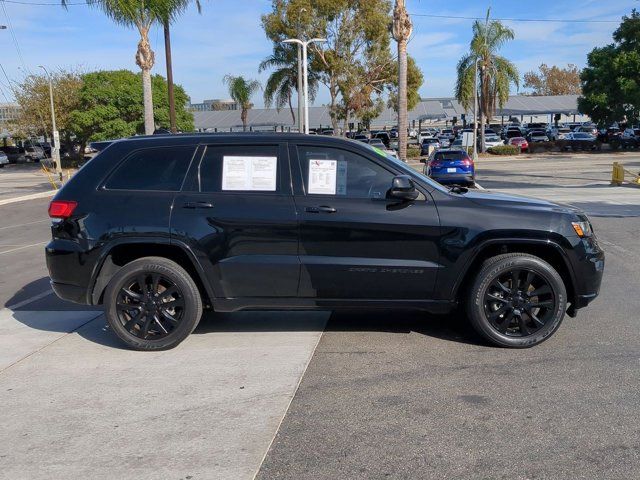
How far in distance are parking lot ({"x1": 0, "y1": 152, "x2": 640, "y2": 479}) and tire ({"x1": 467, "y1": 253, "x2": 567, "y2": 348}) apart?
0.56 feet

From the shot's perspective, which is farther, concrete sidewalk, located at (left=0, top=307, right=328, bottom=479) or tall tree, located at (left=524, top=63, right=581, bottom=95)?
tall tree, located at (left=524, top=63, right=581, bottom=95)

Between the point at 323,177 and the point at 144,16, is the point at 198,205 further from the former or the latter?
the point at 144,16

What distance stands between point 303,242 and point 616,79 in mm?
43646

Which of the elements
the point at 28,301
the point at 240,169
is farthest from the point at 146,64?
the point at 240,169

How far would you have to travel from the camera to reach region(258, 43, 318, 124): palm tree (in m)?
45.1

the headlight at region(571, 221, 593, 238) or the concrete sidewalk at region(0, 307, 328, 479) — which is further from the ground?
the headlight at region(571, 221, 593, 238)

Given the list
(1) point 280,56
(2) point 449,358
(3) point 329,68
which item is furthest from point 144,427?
(1) point 280,56

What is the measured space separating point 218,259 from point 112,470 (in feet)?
7.24

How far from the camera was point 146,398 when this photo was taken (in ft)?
15.1

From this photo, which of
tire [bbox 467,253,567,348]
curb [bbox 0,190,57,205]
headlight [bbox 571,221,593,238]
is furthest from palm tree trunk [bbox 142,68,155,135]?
headlight [bbox 571,221,593,238]

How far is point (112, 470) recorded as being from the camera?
11.9 feet

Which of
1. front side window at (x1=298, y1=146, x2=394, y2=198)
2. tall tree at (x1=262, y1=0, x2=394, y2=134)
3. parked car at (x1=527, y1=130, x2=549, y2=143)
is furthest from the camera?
parked car at (x1=527, y1=130, x2=549, y2=143)

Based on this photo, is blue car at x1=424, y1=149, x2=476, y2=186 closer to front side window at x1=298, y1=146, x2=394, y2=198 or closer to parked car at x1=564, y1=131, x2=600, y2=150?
front side window at x1=298, y1=146, x2=394, y2=198

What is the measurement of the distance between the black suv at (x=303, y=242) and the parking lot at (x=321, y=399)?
1.35 ft
